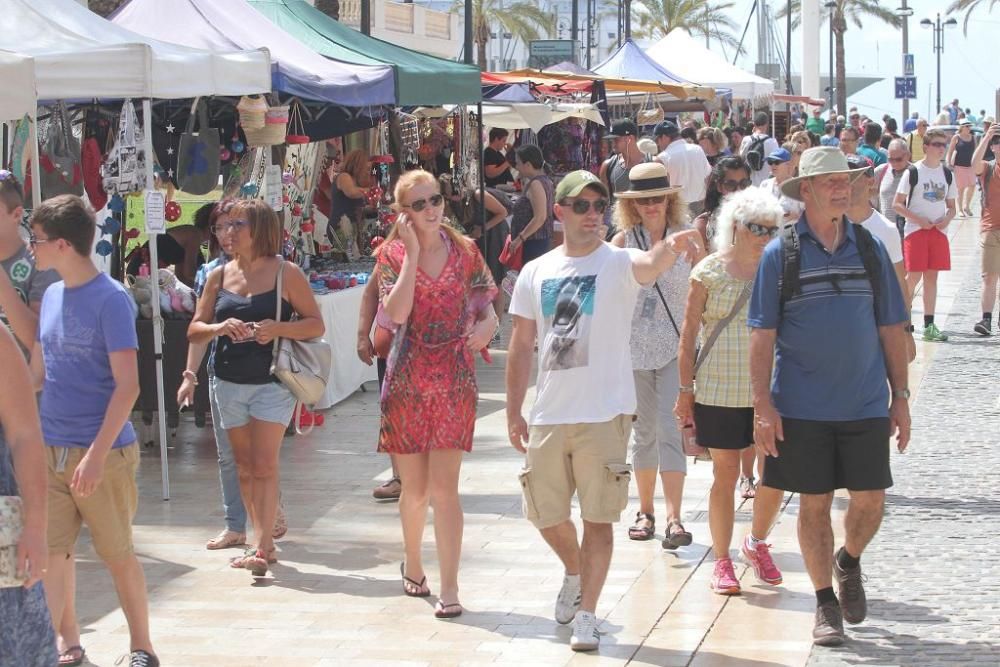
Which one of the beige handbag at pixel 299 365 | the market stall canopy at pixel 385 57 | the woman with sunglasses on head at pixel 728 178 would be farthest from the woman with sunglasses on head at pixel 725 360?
the market stall canopy at pixel 385 57

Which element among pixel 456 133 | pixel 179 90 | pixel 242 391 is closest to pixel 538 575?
pixel 242 391

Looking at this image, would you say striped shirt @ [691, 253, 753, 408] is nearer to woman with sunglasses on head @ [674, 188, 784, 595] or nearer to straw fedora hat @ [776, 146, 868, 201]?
woman with sunglasses on head @ [674, 188, 784, 595]

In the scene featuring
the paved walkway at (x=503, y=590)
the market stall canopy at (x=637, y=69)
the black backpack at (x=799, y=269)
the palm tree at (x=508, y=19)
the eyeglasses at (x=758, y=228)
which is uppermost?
the palm tree at (x=508, y=19)

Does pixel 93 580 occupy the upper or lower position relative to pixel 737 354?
lower

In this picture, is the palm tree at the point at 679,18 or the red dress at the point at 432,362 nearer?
the red dress at the point at 432,362

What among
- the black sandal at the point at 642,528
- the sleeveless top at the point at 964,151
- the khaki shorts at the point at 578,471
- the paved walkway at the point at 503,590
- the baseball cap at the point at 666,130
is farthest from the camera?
the sleeveless top at the point at 964,151

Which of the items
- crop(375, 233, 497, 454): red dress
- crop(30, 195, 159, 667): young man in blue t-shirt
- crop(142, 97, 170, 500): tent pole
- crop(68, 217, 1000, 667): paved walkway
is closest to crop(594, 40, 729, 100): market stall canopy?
crop(68, 217, 1000, 667): paved walkway

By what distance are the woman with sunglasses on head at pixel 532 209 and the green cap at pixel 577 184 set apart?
7.96 m

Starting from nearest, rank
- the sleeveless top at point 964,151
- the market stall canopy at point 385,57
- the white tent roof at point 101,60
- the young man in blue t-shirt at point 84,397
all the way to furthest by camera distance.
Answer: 1. the young man in blue t-shirt at point 84,397
2. the white tent roof at point 101,60
3. the market stall canopy at point 385,57
4. the sleeveless top at point 964,151

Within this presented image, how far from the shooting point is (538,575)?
22.3 feet

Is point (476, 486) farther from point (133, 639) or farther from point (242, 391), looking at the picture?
point (133, 639)

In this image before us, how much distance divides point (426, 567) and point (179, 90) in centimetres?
316

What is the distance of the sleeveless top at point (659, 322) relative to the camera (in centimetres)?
712

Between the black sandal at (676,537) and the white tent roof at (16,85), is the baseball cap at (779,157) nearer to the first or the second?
the black sandal at (676,537)
